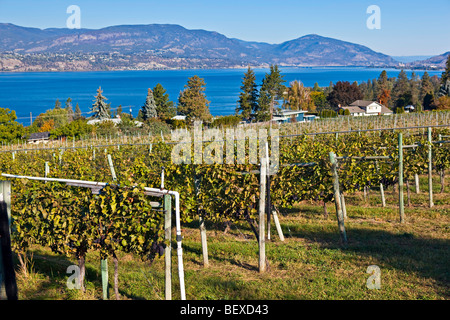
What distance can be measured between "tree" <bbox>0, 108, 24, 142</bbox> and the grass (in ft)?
160

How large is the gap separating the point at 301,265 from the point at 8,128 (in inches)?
2144

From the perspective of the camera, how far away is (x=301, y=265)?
7.36 metres

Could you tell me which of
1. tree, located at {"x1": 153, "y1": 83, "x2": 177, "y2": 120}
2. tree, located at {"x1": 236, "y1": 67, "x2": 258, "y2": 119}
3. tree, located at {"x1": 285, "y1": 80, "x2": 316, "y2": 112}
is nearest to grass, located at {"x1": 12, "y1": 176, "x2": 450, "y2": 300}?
tree, located at {"x1": 236, "y1": 67, "x2": 258, "y2": 119}

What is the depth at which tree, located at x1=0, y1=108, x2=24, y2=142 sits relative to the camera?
52719 millimetres

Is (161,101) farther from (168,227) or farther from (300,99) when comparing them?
(168,227)

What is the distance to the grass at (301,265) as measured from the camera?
20.7 feet

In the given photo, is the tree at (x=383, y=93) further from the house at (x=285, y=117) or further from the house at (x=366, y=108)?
the house at (x=285, y=117)

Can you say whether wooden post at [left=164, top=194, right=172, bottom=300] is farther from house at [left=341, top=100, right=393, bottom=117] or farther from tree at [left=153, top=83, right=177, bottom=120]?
house at [left=341, top=100, right=393, bottom=117]

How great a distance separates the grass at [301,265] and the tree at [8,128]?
4865 centimetres

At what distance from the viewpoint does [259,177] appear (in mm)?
7820

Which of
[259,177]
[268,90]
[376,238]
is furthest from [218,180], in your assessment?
[268,90]


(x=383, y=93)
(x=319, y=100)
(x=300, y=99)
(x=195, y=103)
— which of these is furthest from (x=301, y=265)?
(x=383, y=93)
